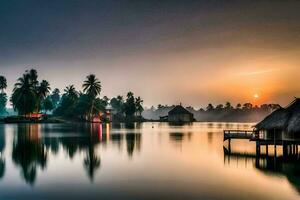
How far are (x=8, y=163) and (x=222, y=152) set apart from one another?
963 inches

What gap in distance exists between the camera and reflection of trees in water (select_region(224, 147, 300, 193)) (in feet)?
91.6

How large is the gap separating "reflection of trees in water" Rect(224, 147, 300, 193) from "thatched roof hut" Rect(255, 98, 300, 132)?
10.3 ft

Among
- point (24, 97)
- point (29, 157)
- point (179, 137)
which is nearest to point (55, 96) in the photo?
point (24, 97)

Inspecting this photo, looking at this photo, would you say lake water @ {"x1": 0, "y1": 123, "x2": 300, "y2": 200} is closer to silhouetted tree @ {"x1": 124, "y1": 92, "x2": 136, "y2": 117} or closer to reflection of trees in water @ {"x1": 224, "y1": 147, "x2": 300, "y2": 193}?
Answer: reflection of trees in water @ {"x1": 224, "y1": 147, "x2": 300, "y2": 193}

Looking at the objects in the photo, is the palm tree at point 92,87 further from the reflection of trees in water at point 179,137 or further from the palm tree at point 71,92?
the reflection of trees in water at point 179,137

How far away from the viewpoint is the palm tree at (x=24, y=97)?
111 metres

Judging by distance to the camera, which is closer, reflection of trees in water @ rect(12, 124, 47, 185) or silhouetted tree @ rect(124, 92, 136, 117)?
reflection of trees in water @ rect(12, 124, 47, 185)

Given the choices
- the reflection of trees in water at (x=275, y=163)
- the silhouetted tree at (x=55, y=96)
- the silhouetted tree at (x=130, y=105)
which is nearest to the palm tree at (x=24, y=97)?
the silhouetted tree at (x=130, y=105)

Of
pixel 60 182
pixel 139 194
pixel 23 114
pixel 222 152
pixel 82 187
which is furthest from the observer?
pixel 23 114

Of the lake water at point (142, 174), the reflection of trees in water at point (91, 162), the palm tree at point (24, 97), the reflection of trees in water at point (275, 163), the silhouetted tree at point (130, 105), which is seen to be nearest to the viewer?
the lake water at point (142, 174)

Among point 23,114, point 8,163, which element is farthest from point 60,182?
point 23,114

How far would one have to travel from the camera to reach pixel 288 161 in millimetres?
35156

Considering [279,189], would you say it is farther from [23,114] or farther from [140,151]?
[23,114]

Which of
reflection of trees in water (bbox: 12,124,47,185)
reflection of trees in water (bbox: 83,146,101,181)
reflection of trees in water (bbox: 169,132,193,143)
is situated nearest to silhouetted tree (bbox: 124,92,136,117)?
reflection of trees in water (bbox: 169,132,193,143)
